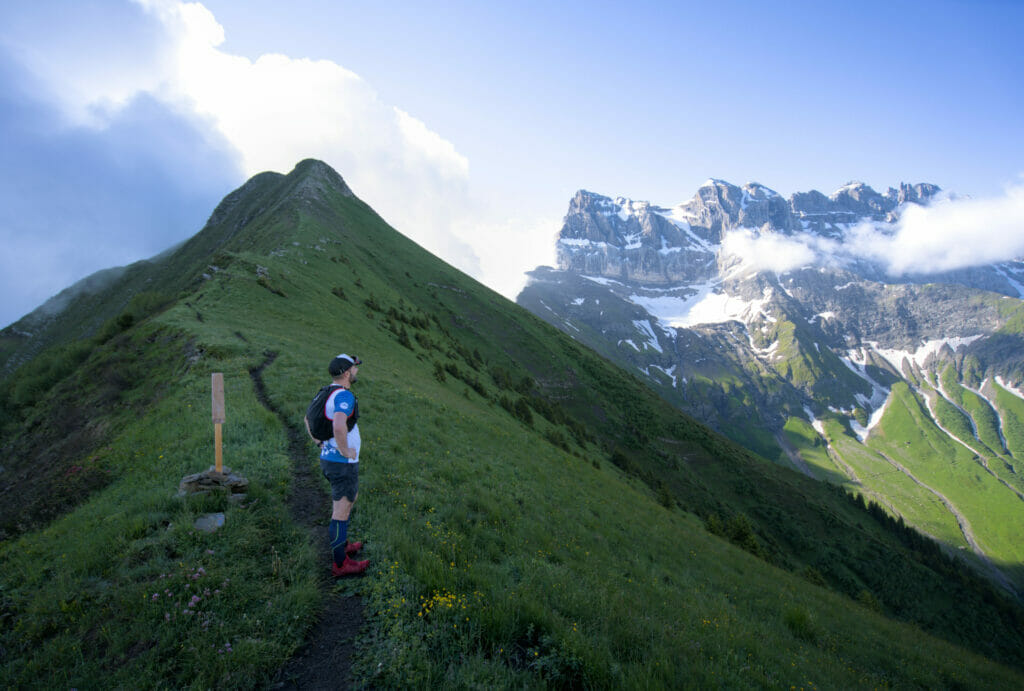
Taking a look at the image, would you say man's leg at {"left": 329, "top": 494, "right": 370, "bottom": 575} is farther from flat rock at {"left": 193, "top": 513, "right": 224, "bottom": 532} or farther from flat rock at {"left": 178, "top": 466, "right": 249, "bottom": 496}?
flat rock at {"left": 178, "top": 466, "right": 249, "bottom": 496}

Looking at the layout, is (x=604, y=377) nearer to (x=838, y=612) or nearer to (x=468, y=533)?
(x=838, y=612)

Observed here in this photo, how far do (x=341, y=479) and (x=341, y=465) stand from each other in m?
0.26

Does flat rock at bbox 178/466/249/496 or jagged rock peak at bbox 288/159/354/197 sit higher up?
jagged rock peak at bbox 288/159/354/197

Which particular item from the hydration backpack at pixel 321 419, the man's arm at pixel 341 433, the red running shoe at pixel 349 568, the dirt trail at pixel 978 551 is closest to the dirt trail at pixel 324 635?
the red running shoe at pixel 349 568

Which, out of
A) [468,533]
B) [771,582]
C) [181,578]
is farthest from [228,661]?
[771,582]

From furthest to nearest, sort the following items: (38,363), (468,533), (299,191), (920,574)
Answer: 1. (299,191)
2. (920,574)
3. (38,363)
4. (468,533)

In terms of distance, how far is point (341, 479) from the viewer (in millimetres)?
7688

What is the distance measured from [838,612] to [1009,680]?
4.73 m

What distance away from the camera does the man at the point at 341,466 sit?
24.2 ft

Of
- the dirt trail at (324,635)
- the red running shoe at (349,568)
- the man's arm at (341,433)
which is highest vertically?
the man's arm at (341,433)

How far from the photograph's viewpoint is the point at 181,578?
611 cm

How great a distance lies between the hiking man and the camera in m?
7.37

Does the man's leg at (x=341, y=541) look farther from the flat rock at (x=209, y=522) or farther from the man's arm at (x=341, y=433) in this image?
the flat rock at (x=209, y=522)

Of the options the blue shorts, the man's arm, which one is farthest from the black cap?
the blue shorts
